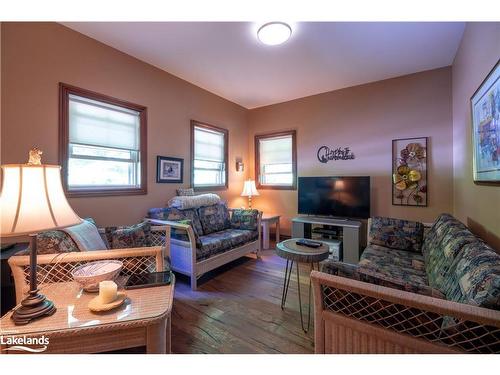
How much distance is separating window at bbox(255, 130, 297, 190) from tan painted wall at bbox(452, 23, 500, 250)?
2.24 metres

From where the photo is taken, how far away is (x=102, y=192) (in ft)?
7.95

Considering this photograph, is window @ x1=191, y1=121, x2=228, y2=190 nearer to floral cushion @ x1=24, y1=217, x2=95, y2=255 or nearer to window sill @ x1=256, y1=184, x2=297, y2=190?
window sill @ x1=256, y1=184, x2=297, y2=190

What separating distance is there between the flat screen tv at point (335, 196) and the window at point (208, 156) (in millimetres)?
1504

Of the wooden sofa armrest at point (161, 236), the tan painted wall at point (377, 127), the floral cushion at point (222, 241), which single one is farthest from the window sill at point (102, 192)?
the tan painted wall at point (377, 127)

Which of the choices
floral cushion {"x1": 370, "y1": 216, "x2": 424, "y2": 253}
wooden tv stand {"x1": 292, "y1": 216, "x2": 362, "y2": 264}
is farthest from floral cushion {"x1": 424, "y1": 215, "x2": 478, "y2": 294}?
wooden tv stand {"x1": 292, "y1": 216, "x2": 362, "y2": 264}

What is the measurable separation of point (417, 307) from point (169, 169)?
2.98 metres

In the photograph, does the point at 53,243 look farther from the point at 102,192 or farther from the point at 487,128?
the point at 487,128

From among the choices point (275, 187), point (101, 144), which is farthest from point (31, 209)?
point (275, 187)

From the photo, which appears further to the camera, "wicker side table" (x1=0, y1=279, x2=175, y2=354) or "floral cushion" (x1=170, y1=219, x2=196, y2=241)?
"floral cushion" (x1=170, y1=219, x2=196, y2=241)

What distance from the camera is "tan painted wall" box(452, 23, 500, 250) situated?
149 cm

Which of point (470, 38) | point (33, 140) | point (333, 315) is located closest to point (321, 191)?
point (470, 38)

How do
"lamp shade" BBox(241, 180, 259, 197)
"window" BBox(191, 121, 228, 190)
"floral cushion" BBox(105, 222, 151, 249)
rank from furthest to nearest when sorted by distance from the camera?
"lamp shade" BBox(241, 180, 259, 197), "window" BBox(191, 121, 228, 190), "floral cushion" BBox(105, 222, 151, 249)

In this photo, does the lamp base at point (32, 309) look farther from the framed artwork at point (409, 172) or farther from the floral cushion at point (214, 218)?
the framed artwork at point (409, 172)
